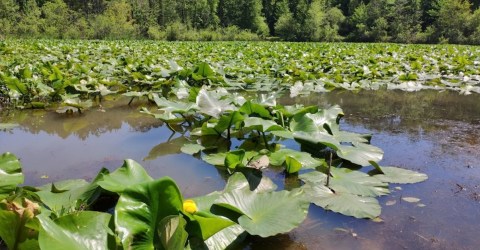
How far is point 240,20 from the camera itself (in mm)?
41219

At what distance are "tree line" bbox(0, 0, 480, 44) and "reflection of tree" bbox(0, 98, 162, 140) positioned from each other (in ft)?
62.5

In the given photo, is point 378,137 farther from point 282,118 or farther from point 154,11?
point 154,11

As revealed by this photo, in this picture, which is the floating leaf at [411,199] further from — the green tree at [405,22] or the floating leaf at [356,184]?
the green tree at [405,22]

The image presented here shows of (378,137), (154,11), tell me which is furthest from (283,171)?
(154,11)

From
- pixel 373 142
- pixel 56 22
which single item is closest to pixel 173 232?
pixel 373 142

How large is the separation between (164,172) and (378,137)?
4.54ft

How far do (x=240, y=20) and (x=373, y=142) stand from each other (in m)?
40.3

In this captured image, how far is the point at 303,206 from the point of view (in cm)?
121

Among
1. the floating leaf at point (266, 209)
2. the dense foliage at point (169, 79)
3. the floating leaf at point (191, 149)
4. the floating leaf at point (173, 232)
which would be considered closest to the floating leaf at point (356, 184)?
the floating leaf at point (266, 209)

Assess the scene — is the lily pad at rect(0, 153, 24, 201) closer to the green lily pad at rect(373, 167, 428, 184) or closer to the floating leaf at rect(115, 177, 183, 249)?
the floating leaf at rect(115, 177, 183, 249)

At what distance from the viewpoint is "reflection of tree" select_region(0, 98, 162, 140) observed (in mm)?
2717

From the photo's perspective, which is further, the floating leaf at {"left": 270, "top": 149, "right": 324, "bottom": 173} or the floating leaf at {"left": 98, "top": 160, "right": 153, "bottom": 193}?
the floating leaf at {"left": 270, "top": 149, "right": 324, "bottom": 173}

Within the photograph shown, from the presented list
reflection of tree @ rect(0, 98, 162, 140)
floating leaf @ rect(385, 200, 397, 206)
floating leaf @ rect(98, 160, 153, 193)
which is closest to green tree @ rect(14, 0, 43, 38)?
reflection of tree @ rect(0, 98, 162, 140)

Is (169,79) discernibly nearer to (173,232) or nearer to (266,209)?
(266,209)
